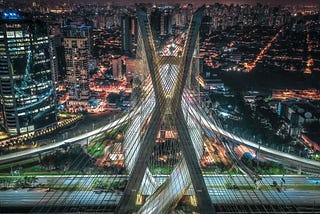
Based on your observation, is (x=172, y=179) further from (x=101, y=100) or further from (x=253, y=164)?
(x=101, y=100)

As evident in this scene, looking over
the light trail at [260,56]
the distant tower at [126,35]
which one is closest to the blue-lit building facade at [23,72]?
the distant tower at [126,35]

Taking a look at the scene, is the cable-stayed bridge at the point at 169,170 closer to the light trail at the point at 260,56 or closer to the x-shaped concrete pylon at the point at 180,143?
the x-shaped concrete pylon at the point at 180,143

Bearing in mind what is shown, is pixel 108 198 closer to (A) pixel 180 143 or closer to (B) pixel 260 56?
(A) pixel 180 143

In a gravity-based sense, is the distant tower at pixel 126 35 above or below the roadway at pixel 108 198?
above

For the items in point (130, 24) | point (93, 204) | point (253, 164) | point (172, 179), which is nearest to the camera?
point (172, 179)

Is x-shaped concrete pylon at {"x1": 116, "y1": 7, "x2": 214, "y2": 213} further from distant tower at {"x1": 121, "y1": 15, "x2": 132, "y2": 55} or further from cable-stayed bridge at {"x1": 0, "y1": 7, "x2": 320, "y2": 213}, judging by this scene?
distant tower at {"x1": 121, "y1": 15, "x2": 132, "y2": 55}

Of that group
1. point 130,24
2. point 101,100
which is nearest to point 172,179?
point 101,100
